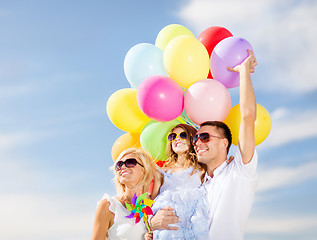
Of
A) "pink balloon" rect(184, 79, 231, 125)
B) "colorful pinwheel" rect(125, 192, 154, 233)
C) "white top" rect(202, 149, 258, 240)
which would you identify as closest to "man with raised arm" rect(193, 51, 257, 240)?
"white top" rect(202, 149, 258, 240)

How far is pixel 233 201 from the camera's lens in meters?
4.74

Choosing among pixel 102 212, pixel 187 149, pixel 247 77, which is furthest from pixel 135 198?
pixel 247 77

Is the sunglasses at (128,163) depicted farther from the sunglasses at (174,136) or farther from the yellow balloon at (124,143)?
the yellow balloon at (124,143)

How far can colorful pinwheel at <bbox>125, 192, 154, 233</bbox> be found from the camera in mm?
4719

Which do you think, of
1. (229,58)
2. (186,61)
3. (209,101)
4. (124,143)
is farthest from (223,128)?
A: (124,143)

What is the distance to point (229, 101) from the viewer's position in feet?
18.5

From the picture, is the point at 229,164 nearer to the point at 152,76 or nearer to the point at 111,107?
the point at 152,76

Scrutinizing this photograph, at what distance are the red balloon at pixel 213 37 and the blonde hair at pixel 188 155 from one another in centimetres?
115

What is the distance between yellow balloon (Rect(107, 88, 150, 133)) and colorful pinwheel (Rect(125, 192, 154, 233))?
171cm

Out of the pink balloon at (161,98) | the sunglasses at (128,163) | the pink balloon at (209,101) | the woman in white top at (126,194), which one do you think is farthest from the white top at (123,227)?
the pink balloon at (209,101)

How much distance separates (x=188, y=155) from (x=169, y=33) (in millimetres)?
2317

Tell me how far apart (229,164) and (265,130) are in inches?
42.9

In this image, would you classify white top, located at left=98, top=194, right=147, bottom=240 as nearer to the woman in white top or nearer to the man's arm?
the woman in white top

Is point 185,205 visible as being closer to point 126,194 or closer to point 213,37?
point 126,194
